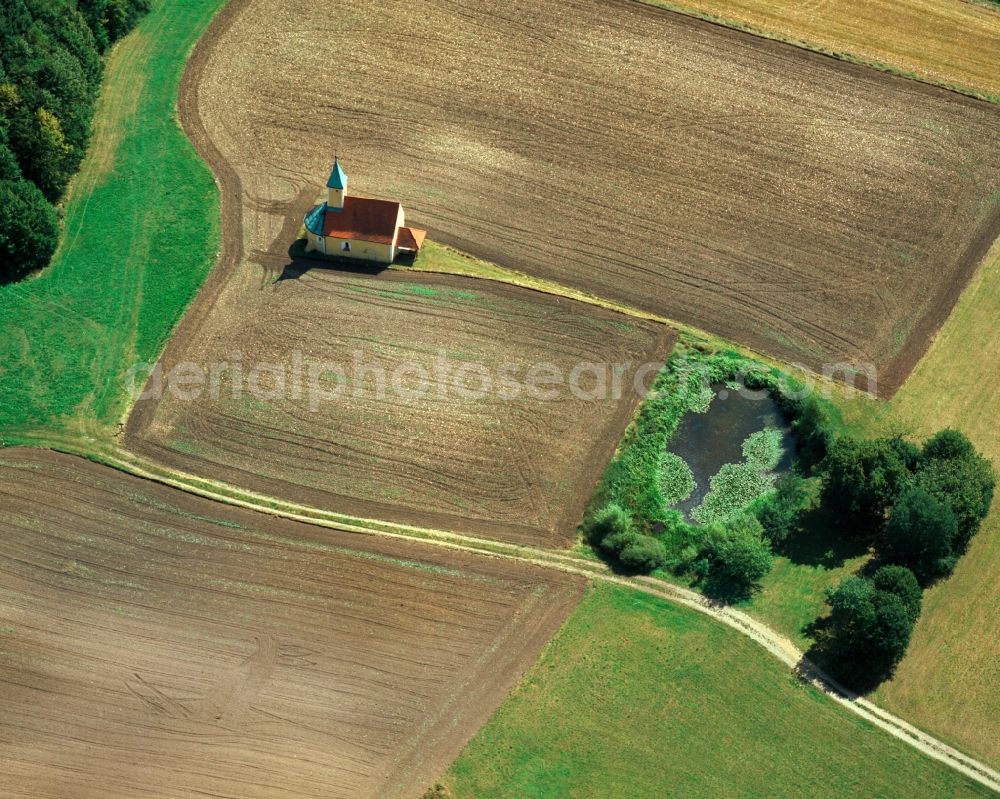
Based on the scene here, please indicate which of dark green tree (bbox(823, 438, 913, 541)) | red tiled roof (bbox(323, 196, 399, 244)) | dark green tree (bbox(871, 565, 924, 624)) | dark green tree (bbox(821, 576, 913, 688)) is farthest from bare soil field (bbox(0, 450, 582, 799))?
red tiled roof (bbox(323, 196, 399, 244))

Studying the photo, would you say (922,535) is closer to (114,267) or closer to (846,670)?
(846,670)

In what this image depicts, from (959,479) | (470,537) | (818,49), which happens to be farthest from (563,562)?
(818,49)

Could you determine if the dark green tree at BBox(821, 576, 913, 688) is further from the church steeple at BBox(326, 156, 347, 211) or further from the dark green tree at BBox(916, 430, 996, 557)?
the church steeple at BBox(326, 156, 347, 211)

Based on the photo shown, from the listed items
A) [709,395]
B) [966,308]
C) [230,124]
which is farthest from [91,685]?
[966,308]

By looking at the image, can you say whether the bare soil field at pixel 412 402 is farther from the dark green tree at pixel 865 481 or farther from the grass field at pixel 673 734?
the dark green tree at pixel 865 481

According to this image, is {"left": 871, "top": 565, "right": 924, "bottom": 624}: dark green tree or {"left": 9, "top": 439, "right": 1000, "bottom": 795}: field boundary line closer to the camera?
{"left": 9, "top": 439, "right": 1000, "bottom": 795}: field boundary line

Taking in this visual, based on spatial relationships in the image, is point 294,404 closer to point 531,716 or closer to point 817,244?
point 531,716
